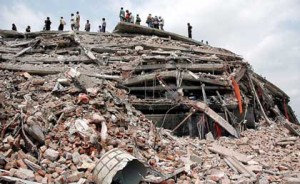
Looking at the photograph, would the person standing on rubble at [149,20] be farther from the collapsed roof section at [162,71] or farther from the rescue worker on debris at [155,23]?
the collapsed roof section at [162,71]

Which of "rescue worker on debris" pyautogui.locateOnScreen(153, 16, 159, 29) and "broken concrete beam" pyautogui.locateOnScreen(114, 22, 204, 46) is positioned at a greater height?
"rescue worker on debris" pyautogui.locateOnScreen(153, 16, 159, 29)

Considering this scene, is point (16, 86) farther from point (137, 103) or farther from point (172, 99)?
point (172, 99)

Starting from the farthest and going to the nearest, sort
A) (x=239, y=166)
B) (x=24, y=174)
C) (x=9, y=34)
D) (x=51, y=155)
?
(x=9, y=34), (x=239, y=166), (x=51, y=155), (x=24, y=174)

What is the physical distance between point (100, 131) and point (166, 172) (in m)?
1.69

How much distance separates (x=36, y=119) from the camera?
6750mm

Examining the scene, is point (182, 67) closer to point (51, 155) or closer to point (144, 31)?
point (144, 31)

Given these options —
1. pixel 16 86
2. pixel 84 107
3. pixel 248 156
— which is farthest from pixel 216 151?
pixel 16 86

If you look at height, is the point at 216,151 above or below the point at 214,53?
below

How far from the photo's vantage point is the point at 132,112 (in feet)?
28.6

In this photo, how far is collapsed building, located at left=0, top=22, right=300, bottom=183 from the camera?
6.00m

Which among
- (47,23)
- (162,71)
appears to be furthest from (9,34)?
(162,71)

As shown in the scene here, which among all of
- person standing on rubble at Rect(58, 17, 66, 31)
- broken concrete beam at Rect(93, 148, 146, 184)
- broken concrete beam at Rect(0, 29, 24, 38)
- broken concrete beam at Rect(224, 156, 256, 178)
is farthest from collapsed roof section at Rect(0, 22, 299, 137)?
broken concrete beam at Rect(93, 148, 146, 184)

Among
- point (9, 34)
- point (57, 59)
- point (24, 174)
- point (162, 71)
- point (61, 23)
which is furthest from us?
point (61, 23)

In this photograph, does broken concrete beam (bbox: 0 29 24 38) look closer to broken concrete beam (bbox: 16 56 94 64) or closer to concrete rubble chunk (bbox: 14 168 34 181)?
broken concrete beam (bbox: 16 56 94 64)
